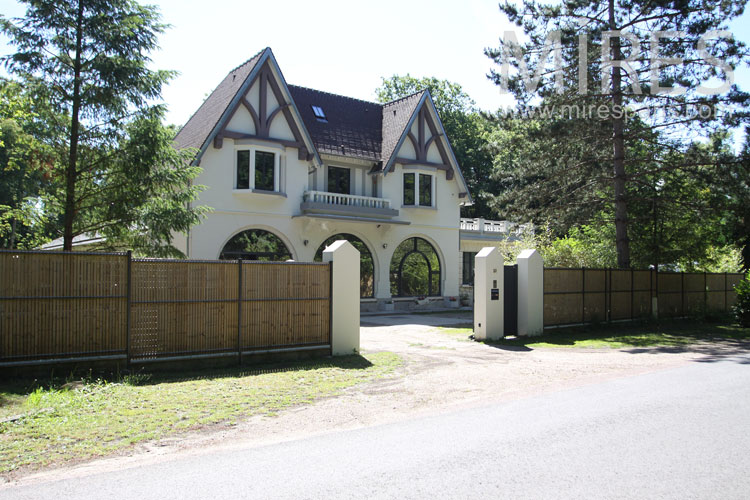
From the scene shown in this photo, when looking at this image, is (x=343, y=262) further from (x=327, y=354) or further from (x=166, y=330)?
(x=166, y=330)

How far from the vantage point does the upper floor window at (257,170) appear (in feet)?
77.6

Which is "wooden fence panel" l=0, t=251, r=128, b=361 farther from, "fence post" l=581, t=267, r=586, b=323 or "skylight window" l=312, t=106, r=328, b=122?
"skylight window" l=312, t=106, r=328, b=122

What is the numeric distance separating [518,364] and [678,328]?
1199cm

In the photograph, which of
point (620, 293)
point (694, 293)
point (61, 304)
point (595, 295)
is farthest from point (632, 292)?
point (61, 304)

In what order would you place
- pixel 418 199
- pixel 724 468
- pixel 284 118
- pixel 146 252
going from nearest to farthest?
pixel 724 468, pixel 146 252, pixel 284 118, pixel 418 199

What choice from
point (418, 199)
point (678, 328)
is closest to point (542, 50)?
point (418, 199)

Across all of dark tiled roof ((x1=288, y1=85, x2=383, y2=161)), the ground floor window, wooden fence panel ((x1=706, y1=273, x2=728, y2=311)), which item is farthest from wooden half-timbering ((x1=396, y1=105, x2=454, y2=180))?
wooden fence panel ((x1=706, y1=273, x2=728, y2=311))

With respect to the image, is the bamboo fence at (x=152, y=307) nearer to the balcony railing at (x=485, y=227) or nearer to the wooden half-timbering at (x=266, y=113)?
the wooden half-timbering at (x=266, y=113)

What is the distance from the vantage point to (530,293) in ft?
55.4

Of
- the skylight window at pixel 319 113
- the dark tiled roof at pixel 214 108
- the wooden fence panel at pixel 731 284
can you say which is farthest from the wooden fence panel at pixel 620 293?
the dark tiled roof at pixel 214 108

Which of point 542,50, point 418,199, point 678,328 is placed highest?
point 542,50

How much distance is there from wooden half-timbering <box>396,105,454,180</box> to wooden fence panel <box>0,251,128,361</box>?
20187 mm

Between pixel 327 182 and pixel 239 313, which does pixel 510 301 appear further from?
pixel 327 182

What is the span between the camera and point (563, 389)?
970 centimetres
